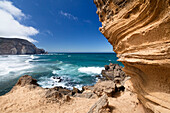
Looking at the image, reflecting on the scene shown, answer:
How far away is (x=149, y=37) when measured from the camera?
8.29 ft

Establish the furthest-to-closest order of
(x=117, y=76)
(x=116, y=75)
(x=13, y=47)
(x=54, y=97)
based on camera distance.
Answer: (x=13, y=47) < (x=116, y=75) < (x=117, y=76) < (x=54, y=97)

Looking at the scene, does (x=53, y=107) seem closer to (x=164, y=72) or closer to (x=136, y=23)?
(x=164, y=72)

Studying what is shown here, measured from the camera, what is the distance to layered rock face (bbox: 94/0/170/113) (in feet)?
7.11

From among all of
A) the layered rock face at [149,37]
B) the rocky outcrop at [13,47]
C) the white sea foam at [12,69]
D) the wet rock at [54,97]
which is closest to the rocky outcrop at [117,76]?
the layered rock face at [149,37]

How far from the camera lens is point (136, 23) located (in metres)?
2.86

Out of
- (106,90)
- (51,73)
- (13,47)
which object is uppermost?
(13,47)

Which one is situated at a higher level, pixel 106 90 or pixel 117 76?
pixel 106 90

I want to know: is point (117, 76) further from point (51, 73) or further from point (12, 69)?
point (12, 69)

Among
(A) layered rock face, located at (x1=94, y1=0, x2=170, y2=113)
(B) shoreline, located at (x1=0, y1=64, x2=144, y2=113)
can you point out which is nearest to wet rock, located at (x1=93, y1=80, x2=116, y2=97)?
(B) shoreline, located at (x1=0, y1=64, x2=144, y2=113)

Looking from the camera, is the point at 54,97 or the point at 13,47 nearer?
the point at 54,97

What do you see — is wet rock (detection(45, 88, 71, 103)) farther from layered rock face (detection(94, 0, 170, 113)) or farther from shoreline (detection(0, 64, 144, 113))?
layered rock face (detection(94, 0, 170, 113))

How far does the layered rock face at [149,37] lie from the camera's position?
7.11ft

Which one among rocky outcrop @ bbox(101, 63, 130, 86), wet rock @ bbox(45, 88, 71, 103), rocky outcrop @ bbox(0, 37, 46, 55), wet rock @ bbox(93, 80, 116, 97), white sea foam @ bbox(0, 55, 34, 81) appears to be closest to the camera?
wet rock @ bbox(45, 88, 71, 103)

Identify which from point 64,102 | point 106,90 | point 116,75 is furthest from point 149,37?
point 116,75
